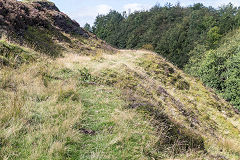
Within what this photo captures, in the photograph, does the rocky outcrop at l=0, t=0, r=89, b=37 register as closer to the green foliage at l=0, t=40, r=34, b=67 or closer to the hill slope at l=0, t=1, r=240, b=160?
the green foliage at l=0, t=40, r=34, b=67

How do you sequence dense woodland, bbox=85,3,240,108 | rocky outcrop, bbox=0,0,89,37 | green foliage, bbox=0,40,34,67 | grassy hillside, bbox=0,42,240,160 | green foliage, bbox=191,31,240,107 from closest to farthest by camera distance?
grassy hillside, bbox=0,42,240,160
green foliage, bbox=0,40,34,67
rocky outcrop, bbox=0,0,89,37
green foliage, bbox=191,31,240,107
dense woodland, bbox=85,3,240,108

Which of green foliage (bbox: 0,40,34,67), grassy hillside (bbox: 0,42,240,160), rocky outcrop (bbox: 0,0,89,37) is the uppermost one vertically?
rocky outcrop (bbox: 0,0,89,37)

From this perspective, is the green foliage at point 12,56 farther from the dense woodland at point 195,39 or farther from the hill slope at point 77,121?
the dense woodland at point 195,39

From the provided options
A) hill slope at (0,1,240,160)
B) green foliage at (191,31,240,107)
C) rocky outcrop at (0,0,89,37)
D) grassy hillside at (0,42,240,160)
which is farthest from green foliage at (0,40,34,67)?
green foliage at (191,31,240,107)

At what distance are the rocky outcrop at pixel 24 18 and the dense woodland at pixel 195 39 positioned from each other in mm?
25549

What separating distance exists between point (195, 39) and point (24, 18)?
6582cm

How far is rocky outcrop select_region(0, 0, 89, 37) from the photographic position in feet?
46.0

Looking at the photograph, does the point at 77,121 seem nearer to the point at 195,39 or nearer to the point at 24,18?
the point at 24,18

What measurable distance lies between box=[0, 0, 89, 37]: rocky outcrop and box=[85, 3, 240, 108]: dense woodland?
83.8 feet

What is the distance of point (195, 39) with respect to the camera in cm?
6938

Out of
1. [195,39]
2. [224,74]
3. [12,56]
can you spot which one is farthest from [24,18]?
[195,39]

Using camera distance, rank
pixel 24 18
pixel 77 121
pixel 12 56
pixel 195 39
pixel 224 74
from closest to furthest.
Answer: pixel 77 121 → pixel 12 56 → pixel 24 18 → pixel 224 74 → pixel 195 39

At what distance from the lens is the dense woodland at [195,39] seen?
32625mm

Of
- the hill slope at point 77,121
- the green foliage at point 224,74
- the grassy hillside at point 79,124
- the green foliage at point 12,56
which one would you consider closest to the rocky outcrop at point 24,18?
the green foliage at point 12,56
